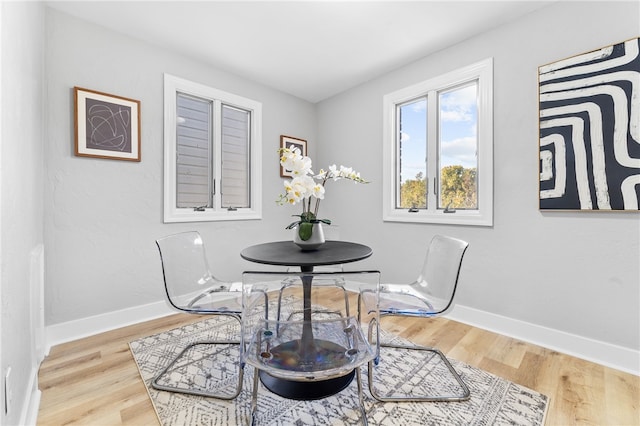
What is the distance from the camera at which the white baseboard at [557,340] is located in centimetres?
180

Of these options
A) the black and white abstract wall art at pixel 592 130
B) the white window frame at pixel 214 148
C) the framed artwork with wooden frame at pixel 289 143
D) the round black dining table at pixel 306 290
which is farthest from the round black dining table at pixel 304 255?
the framed artwork with wooden frame at pixel 289 143

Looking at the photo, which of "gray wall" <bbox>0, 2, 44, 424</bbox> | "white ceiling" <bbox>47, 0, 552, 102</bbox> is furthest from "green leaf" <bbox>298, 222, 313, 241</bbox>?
"white ceiling" <bbox>47, 0, 552, 102</bbox>

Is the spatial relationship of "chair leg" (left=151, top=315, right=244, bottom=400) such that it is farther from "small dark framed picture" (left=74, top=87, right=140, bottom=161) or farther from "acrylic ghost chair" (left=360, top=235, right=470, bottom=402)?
"small dark framed picture" (left=74, top=87, right=140, bottom=161)

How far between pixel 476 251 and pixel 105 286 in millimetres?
3215

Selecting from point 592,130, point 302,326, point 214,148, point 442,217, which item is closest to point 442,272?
point 302,326

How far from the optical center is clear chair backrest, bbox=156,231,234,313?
5.45 feet

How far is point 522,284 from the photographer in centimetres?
226

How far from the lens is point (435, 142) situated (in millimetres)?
2822

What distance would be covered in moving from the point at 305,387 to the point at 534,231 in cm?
203

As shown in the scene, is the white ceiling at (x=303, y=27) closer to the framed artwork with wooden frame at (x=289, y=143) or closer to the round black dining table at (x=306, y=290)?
the framed artwork with wooden frame at (x=289, y=143)

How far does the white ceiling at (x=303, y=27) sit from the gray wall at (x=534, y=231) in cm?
21

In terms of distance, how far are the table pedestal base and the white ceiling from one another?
257cm

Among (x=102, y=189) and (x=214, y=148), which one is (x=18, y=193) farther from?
(x=214, y=148)

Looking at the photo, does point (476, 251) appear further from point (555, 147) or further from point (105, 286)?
point (105, 286)
